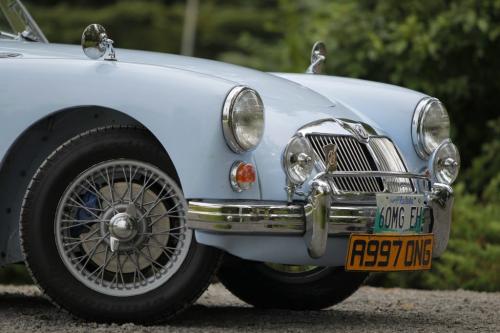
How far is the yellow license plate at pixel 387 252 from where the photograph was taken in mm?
4758

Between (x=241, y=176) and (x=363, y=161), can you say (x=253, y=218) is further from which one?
(x=363, y=161)

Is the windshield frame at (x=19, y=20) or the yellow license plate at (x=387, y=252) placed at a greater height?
the windshield frame at (x=19, y=20)

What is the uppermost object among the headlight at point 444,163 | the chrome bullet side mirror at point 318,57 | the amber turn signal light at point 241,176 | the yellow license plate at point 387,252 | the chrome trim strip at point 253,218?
the chrome bullet side mirror at point 318,57

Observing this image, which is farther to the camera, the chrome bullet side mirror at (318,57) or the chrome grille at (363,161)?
the chrome bullet side mirror at (318,57)

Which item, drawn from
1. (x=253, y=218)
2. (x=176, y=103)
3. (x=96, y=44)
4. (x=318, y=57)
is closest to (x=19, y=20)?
(x=96, y=44)

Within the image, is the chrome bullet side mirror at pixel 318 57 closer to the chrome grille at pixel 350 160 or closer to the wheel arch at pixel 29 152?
the chrome grille at pixel 350 160

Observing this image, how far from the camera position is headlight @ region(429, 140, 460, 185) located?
545cm

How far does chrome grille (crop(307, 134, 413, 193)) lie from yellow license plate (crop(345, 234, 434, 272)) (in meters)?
0.23

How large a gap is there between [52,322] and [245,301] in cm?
124

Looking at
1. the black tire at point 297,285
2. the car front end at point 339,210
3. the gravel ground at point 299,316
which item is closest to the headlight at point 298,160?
the car front end at point 339,210

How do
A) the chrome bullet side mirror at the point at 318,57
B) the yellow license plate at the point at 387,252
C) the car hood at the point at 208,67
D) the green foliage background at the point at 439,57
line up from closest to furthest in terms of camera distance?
the yellow license plate at the point at 387,252
the car hood at the point at 208,67
the chrome bullet side mirror at the point at 318,57
the green foliage background at the point at 439,57

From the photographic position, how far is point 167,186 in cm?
471

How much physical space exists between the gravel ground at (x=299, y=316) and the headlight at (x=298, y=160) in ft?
2.14

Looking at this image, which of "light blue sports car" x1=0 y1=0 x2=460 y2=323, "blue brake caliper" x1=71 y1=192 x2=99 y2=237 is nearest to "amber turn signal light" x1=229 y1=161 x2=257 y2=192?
"light blue sports car" x1=0 y1=0 x2=460 y2=323
